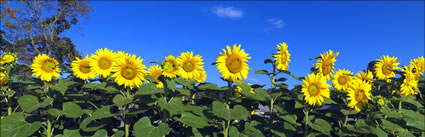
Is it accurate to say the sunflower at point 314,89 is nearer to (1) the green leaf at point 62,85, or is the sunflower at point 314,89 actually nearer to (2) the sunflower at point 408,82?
(2) the sunflower at point 408,82

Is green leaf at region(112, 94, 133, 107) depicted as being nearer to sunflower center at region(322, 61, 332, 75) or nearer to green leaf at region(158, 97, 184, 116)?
green leaf at region(158, 97, 184, 116)

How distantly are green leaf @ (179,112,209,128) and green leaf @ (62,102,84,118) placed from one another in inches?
41.6

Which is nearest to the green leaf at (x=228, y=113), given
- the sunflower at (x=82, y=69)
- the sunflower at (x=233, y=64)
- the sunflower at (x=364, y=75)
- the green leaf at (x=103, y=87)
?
the sunflower at (x=233, y=64)

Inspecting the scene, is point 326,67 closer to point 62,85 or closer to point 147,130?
point 147,130

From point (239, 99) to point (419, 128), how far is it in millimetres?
1820

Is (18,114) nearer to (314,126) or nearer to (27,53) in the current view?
(314,126)

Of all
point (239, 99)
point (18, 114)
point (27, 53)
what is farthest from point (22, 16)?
point (239, 99)

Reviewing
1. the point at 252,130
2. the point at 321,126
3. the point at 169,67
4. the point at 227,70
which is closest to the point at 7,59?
the point at 169,67

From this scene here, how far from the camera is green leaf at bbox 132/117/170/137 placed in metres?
2.70

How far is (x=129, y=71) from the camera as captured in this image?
2.95 meters

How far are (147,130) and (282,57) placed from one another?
1517 mm

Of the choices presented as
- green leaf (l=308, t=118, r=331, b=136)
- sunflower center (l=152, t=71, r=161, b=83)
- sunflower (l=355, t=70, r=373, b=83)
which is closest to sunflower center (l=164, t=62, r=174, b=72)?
sunflower center (l=152, t=71, r=161, b=83)

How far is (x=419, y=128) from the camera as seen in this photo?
3.12 meters

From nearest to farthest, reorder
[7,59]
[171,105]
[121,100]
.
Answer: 1. [171,105]
2. [121,100]
3. [7,59]
